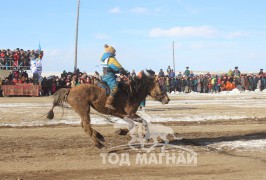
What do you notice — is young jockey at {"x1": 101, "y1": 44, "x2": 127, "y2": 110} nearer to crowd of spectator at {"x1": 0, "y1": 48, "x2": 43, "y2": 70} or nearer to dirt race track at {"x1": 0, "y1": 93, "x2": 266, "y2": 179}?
dirt race track at {"x1": 0, "y1": 93, "x2": 266, "y2": 179}

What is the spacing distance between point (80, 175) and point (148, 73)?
14.6 feet

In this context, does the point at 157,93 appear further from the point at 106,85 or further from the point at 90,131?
the point at 90,131

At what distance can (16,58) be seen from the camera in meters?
34.3

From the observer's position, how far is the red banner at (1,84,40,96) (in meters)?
32.5

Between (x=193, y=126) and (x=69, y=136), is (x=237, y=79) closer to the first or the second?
(x=193, y=126)

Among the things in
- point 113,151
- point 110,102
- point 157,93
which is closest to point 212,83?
point 157,93

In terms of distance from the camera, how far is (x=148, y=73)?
11312 mm

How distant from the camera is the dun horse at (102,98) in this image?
33.9ft

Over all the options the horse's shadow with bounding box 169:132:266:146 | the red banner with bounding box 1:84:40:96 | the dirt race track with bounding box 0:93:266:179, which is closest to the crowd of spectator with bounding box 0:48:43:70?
the red banner with bounding box 1:84:40:96

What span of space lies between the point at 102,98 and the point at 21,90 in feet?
77.9

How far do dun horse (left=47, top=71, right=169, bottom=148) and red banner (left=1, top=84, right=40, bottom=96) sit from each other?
75.2 feet

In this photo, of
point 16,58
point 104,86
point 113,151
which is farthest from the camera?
point 16,58

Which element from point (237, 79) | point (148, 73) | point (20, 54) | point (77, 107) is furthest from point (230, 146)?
point (237, 79)

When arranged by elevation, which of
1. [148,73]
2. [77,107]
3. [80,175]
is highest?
[148,73]
